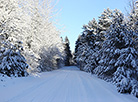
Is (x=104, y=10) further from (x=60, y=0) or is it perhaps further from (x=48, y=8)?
(x=48, y=8)

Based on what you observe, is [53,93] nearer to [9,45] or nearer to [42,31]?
[9,45]

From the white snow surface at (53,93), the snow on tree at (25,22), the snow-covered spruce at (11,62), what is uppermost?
the snow on tree at (25,22)

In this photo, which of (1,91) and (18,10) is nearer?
(1,91)

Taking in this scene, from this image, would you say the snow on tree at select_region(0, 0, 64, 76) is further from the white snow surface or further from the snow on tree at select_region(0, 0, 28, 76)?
the white snow surface

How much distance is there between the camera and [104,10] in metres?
19.2

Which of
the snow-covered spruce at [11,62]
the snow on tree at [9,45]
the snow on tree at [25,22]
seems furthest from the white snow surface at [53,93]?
the snow on tree at [25,22]

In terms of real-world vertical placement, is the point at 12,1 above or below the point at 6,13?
above

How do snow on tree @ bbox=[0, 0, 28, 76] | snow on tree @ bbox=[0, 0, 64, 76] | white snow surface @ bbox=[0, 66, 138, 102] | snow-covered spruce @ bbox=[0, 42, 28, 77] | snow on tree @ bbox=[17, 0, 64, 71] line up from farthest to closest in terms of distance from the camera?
snow on tree @ bbox=[17, 0, 64, 71], snow on tree @ bbox=[0, 0, 64, 76], snow on tree @ bbox=[0, 0, 28, 76], snow-covered spruce @ bbox=[0, 42, 28, 77], white snow surface @ bbox=[0, 66, 138, 102]

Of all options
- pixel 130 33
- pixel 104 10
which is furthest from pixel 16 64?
pixel 104 10

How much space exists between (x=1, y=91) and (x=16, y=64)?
373 cm

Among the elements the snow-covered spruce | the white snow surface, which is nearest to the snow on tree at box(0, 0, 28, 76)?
the snow-covered spruce

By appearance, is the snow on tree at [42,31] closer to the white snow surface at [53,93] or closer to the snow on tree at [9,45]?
the snow on tree at [9,45]

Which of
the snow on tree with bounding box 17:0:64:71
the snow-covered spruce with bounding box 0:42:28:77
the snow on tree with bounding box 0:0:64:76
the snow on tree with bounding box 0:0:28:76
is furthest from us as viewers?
the snow on tree with bounding box 17:0:64:71

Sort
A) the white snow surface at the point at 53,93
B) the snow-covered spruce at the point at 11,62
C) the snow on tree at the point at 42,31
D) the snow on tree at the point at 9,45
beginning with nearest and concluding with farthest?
the white snow surface at the point at 53,93
the snow-covered spruce at the point at 11,62
the snow on tree at the point at 9,45
the snow on tree at the point at 42,31
